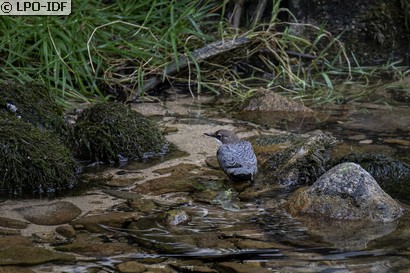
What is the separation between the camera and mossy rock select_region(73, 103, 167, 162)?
238 inches

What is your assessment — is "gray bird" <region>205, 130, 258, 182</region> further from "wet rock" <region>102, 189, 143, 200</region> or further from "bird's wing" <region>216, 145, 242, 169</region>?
"wet rock" <region>102, 189, 143, 200</region>

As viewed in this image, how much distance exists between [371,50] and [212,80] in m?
2.14

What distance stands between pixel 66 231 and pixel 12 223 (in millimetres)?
333

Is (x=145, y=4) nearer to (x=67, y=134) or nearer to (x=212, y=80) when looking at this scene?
(x=212, y=80)

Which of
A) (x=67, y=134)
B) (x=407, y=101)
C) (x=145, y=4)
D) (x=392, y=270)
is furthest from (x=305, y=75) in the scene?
(x=392, y=270)

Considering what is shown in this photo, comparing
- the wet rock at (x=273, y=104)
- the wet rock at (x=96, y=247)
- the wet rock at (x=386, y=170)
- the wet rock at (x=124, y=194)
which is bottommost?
the wet rock at (x=96, y=247)

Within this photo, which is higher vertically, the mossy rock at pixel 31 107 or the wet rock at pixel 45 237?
the mossy rock at pixel 31 107

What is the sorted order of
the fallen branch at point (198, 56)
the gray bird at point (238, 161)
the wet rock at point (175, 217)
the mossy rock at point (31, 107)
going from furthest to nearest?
the fallen branch at point (198, 56), the mossy rock at point (31, 107), the gray bird at point (238, 161), the wet rock at point (175, 217)

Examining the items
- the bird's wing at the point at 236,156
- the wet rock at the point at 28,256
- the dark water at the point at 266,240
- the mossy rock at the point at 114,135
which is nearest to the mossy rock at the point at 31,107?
the mossy rock at the point at 114,135

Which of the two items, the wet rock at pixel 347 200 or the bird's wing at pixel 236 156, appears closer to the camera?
the wet rock at pixel 347 200

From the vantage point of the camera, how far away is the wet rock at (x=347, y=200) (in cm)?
484

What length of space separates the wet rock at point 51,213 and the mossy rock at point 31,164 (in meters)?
0.28

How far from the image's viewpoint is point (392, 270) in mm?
3967

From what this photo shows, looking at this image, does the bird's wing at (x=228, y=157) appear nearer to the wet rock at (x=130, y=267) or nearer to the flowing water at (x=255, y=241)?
the flowing water at (x=255, y=241)
